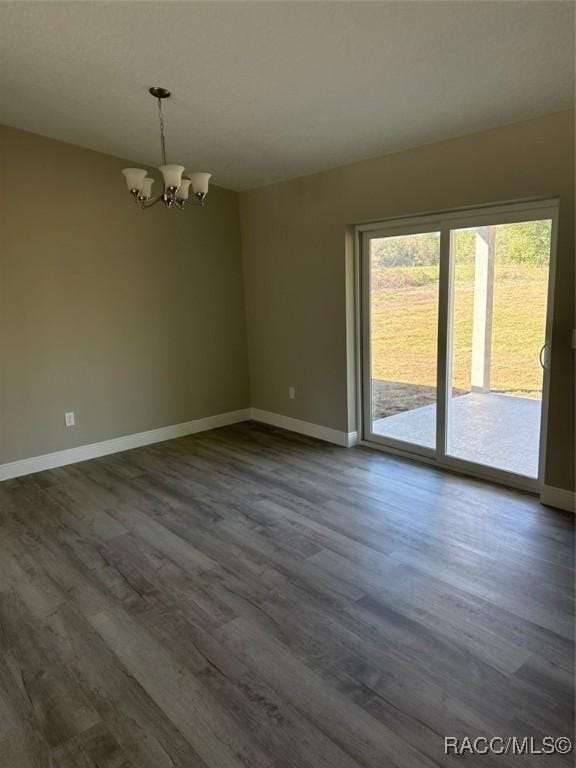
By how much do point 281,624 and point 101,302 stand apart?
130 inches

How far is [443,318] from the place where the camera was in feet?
12.2

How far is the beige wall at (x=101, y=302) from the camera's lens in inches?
155

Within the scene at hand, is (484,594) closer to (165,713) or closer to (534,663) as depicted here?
(534,663)

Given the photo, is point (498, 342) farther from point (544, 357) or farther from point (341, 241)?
point (341, 241)

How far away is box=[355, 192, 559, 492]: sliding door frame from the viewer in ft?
10.3

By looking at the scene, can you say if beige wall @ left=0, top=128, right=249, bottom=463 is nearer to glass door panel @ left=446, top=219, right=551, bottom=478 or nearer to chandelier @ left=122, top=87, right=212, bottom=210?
chandelier @ left=122, top=87, right=212, bottom=210

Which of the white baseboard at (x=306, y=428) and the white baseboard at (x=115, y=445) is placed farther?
the white baseboard at (x=306, y=428)

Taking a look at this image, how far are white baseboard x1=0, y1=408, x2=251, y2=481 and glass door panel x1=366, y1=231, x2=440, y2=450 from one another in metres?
1.73

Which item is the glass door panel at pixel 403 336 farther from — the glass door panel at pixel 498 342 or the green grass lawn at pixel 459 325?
the glass door panel at pixel 498 342

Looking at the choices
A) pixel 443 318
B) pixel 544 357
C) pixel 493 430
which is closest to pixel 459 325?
pixel 443 318

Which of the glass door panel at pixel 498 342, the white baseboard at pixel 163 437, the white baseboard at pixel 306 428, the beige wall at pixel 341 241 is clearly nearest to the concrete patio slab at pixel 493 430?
the glass door panel at pixel 498 342

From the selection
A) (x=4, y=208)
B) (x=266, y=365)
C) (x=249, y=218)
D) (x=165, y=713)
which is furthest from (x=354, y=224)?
(x=165, y=713)

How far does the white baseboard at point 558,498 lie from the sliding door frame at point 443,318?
0.12 meters

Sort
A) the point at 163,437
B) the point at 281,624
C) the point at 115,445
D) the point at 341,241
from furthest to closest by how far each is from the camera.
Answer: the point at 163,437
the point at 115,445
the point at 341,241
the point at 281,624
